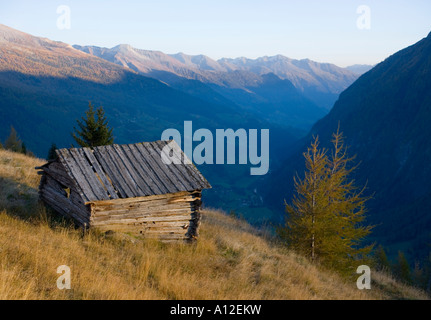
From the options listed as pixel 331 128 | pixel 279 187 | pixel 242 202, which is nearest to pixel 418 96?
pixel 331 128

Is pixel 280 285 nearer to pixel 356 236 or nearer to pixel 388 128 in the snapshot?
pixel 356 236

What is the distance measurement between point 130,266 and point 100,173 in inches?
155

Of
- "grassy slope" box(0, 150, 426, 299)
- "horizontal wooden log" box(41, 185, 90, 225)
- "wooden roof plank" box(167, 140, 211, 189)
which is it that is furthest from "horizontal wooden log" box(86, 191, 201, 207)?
"grassy slope" box(0, 150, 426, 299)

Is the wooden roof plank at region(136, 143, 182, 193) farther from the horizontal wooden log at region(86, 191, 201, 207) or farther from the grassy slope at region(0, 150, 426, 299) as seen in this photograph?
the grassy slope at region(0, 150, 426, 299)

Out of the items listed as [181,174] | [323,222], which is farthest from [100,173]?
[323,222]

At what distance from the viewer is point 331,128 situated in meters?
197

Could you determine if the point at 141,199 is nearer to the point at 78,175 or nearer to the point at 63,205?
the point at 78,175

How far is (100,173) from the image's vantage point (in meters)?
11.1

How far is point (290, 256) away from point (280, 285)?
471 centimetres

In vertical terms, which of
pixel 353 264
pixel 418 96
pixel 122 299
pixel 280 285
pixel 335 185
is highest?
pixel 418 96

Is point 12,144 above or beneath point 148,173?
above

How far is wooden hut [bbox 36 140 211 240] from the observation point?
10531 millimetres

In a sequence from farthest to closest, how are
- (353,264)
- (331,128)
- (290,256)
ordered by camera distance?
1. (331,128)
2. (353,264)
3. (290,256)

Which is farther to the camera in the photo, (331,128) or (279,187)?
(331,128)
